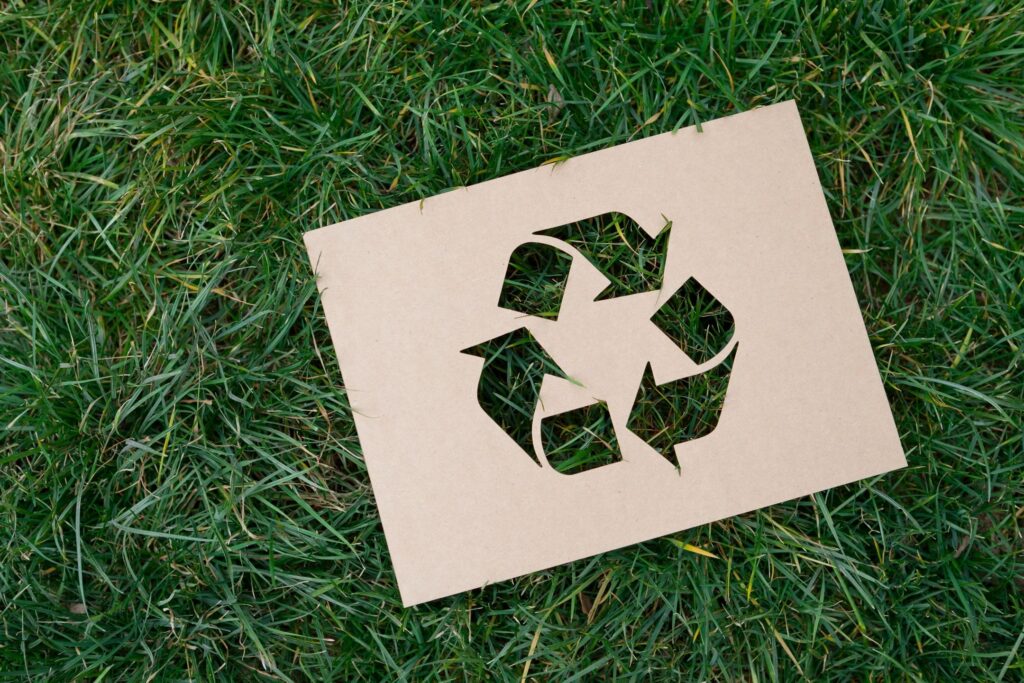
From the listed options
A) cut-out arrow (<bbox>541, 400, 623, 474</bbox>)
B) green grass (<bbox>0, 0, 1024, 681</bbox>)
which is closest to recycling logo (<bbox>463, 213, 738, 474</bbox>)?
cut-out arrow (<bbox>541, 400, 623, 474</bbox>)

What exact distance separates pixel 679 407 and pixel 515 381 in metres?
Result: 0.24

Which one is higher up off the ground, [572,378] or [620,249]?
[620,249]

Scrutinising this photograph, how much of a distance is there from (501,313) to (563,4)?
1.50 feet

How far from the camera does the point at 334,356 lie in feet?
3.48

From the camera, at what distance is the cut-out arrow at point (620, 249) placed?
1.06m

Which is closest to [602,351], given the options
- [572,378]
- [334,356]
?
[572,378]

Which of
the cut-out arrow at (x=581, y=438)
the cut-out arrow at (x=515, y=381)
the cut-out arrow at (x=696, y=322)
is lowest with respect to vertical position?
the cut-out arrow at (x=581, y=438)

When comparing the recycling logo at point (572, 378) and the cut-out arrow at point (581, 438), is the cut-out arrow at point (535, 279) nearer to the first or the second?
the recycling logo at point (572, 378)

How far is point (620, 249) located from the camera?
1058 millimetres

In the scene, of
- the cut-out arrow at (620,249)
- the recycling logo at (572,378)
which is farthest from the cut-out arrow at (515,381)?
the cut-out arrow at (620,249)

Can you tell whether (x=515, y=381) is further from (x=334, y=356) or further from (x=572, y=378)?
(x=334, y=356)

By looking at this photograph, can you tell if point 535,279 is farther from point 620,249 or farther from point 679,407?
point 679,407

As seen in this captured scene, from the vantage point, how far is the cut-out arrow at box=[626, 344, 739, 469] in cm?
105

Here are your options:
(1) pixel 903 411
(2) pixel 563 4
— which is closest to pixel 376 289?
(2) pixel 563 4
